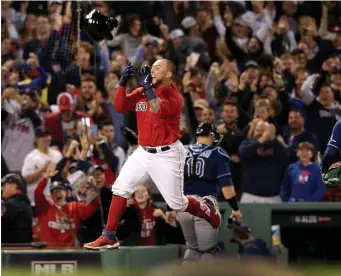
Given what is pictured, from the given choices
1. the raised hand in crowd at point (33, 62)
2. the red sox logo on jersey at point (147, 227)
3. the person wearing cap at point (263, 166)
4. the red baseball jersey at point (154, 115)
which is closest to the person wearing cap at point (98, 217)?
the red sox logo on jersey at point (147, 227)

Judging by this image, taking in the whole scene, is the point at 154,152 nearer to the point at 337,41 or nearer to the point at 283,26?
the point at 337,41

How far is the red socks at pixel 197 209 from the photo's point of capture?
6.84 m

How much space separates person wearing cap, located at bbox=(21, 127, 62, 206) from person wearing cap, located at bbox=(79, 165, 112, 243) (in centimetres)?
116

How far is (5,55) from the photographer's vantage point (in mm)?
12562

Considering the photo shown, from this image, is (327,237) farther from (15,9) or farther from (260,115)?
(15,9)

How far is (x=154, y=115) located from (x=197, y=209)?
3.04 feet

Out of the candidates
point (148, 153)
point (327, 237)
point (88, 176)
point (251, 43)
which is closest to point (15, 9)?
point (251, 43)

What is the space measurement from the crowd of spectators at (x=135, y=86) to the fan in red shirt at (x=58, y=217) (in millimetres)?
12

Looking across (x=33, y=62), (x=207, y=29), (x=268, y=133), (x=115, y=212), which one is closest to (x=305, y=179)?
(x=268, y=133)

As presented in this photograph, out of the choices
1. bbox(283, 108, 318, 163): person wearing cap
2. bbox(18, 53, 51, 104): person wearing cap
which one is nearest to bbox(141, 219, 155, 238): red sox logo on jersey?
bbox(283, 108, 318, 163): person wearing cap

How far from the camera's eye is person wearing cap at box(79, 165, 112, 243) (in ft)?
28.9

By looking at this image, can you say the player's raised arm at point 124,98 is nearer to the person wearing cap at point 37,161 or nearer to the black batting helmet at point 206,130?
the black batting helmet at point 206,130

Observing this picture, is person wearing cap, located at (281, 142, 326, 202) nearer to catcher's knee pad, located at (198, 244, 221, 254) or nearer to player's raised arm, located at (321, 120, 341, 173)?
catcher's knee pad, located at (198, 244, 221, 254)

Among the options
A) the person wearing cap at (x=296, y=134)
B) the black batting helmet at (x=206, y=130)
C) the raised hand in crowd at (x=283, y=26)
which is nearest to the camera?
the black batting helmet at (x=206, y=130)
